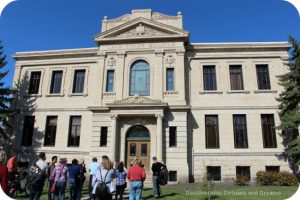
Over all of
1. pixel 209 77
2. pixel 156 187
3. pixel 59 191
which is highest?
pixel 209 77

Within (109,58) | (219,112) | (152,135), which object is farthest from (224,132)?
(109,58)

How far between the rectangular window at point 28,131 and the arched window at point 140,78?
31.4 ft

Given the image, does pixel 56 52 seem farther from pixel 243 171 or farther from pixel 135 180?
pixel 243 171

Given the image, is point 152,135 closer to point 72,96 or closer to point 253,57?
point 72,96

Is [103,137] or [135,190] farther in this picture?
[103,137]

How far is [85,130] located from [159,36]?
33.1ft

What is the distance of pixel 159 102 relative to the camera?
18016 millimetres

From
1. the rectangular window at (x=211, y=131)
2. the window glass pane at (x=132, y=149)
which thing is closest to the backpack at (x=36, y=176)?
the window glass pane at (x=132, y=149)

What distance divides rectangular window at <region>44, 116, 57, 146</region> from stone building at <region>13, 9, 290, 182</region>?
0.09 metres

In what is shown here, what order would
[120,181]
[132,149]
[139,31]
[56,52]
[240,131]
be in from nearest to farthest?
[120,181] < [132,149] < [240,131] < [139,31] < [56,52]

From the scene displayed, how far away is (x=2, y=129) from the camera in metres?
20.4

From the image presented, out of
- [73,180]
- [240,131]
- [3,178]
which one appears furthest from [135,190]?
[240,131]

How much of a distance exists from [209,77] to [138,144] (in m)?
8.19

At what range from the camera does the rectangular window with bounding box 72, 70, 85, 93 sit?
71.3ft
